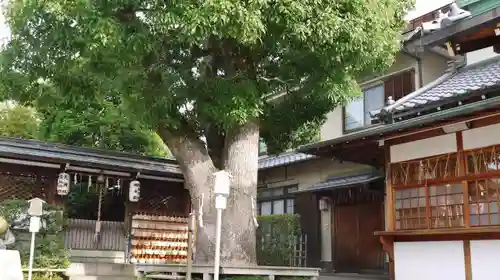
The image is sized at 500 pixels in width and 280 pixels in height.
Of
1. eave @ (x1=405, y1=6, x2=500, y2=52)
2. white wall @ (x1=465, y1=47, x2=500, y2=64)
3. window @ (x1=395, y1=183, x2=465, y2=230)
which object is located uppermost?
white wall @ (x1=465, y1=47, x2=500, y2=64)

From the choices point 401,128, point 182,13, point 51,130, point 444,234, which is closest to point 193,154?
point 182,13

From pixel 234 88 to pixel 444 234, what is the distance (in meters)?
4.70

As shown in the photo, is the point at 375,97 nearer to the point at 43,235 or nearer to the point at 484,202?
the point at 484,202

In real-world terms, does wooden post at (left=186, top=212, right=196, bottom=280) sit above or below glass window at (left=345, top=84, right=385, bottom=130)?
below

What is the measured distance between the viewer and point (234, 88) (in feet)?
33.5

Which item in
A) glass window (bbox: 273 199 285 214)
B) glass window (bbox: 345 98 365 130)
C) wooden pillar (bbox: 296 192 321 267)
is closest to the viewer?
glass window (bbox: 345 98 365 130)

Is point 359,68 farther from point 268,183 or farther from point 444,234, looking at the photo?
point 268,183

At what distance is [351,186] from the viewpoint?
593 inches

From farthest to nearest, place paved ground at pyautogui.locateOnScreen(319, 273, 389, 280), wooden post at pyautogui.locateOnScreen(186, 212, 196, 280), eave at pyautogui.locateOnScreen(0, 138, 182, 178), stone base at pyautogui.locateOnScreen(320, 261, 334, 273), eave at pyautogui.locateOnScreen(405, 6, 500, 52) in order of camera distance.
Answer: stone base at pyautogui.locateOnScreen(320, 261, 334, 273) < eave at pyautogui.locateOnScreen(0, 138, 182, 178) < paved ground at pyautogui.locateOnScreen(319, 273, 389, 280) < wooden post at pyautogui.locateOnScreen(186, 212, 196, 280) < eave at pyautogui.locateOnScreen(405, 6, 500, 52)

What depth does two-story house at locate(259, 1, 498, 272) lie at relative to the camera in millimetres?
15703

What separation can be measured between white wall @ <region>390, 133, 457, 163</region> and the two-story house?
9.41ft

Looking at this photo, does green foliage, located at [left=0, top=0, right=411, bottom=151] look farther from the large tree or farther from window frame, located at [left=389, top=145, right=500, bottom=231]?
window frame, located at [left=389, top=145, right=500, bottom=231]

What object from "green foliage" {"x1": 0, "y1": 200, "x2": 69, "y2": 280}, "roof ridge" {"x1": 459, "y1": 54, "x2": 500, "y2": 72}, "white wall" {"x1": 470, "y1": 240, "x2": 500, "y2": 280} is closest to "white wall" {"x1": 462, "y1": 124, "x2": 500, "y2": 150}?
"white wall" {"x1": 470, "y1": 240, "x2": 500, "y2": 280}

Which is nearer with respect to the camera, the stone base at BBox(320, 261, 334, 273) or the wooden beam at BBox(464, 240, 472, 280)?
the wooden beam at BBox(464, 240, 472, 280)
